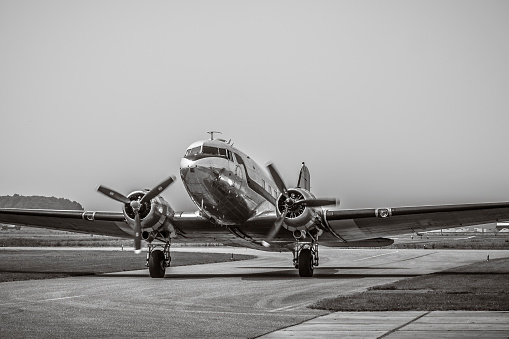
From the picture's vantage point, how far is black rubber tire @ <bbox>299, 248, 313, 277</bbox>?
25328 mm

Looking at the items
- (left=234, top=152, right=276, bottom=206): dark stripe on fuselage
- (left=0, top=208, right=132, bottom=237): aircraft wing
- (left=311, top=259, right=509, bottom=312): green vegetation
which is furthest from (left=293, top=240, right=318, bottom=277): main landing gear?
(left=0, top=208, right=132, bottom=237): aircraft wing

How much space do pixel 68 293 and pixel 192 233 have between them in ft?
30.5

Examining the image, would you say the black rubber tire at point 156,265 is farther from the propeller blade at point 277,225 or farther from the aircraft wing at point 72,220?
the propeller blade at point 277,225

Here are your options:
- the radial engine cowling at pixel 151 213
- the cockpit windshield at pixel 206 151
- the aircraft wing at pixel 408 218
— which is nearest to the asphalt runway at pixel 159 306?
the radial engine cowling at pixel 151 213

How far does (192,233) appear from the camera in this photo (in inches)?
1072

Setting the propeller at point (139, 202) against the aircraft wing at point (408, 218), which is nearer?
the aircraft wing at point (408, 218)

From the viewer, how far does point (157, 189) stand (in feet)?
80.7

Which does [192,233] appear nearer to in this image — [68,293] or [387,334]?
[68,293]

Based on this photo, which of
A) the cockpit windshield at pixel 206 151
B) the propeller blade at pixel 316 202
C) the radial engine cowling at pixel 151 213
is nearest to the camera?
the cockpit windshield at pixel 206 151

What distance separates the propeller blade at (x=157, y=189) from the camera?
80.5ft

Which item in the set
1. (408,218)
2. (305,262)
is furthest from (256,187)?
(408,218)

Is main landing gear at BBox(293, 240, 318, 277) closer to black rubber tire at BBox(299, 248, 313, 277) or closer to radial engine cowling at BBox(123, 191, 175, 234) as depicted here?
black rubber tire at BBox(299, 248, 313, 277)

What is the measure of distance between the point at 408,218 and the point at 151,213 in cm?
970

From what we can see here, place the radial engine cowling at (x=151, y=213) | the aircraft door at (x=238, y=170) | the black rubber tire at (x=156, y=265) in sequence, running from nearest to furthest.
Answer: the aircraft door at (x=238, y=170) → the radial engine cowling at (x=151, y=213) → the black rubber tire at (x=156, y=265)
